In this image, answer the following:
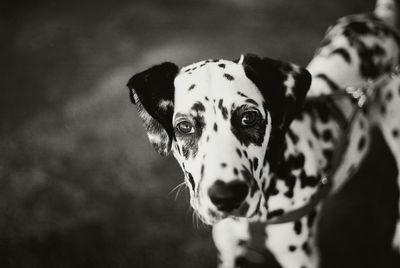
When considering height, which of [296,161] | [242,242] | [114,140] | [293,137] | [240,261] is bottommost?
[240,261]

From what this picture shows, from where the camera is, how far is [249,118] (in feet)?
5.26

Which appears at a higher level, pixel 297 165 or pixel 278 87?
pixel 278 87

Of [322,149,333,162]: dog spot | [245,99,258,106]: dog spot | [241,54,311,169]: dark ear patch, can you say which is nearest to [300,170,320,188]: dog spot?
[322,149,333,162]: dog spot

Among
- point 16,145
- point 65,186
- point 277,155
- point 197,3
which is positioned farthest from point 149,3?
point 277,155

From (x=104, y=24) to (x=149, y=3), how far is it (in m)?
0.65

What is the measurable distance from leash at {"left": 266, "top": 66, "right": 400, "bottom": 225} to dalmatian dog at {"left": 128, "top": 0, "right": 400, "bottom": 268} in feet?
0.05

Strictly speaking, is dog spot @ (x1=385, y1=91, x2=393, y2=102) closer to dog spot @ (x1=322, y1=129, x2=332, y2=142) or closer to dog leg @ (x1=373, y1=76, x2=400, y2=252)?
dog leg @ (x1=373, y1=76, x2=400, y2=252)

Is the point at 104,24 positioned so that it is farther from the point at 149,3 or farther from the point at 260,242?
the point at 260,242

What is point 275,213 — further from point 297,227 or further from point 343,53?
point 343,53

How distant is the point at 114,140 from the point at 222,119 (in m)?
2.25

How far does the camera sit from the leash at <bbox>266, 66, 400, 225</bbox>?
1.93 meters

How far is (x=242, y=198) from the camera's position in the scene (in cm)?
152

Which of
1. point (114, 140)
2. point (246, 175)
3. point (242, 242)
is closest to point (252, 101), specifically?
point (246, 175)

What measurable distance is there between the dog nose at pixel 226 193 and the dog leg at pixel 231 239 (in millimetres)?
482
